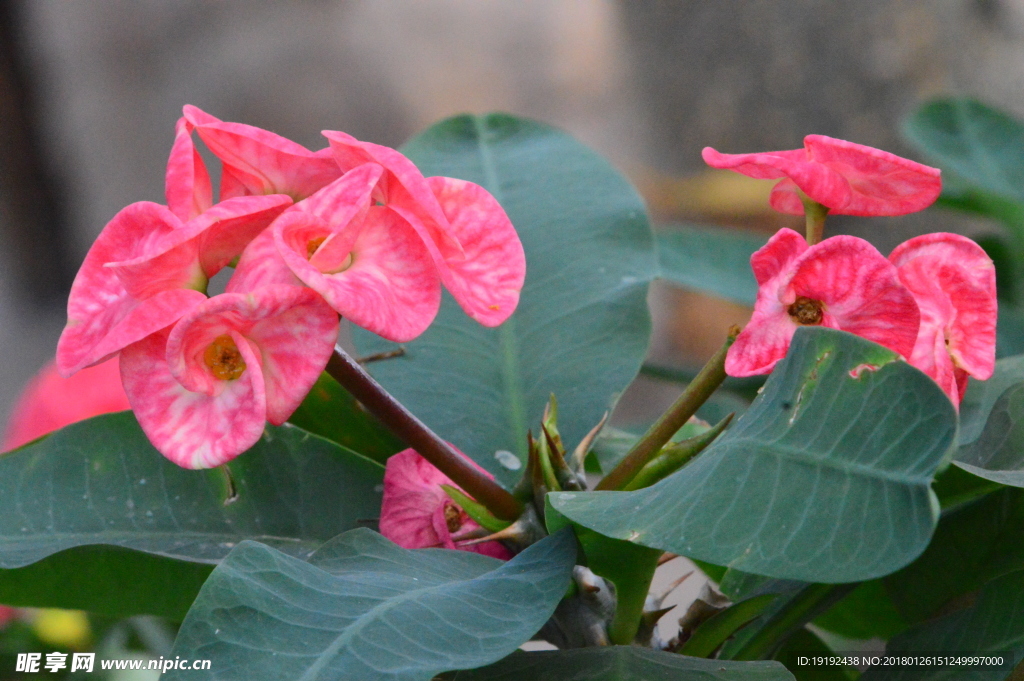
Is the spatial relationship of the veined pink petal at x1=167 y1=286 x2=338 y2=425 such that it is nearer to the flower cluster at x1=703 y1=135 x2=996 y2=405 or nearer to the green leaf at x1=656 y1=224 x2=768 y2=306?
the flower cluster at x1=703 y1=135 x2=996 y2=405

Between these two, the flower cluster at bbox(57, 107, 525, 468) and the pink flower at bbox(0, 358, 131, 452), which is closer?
the flower cluster at bbox(57, 107, 525, 468)

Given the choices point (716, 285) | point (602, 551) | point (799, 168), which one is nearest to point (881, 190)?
point (799, 168)

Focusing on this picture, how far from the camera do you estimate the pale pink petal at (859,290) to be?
33 cm

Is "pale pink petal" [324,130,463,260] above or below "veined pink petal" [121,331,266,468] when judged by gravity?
above

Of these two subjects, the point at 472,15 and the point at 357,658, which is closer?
the point at 357,658

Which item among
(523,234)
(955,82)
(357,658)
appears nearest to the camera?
(357,658)

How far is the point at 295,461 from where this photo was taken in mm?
451

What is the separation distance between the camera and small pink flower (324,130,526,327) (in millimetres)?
339

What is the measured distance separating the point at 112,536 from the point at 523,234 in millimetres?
305

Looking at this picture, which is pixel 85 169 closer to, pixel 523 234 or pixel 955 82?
pixel 955 82

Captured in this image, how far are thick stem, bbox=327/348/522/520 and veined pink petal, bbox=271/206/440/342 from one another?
0.04 meters

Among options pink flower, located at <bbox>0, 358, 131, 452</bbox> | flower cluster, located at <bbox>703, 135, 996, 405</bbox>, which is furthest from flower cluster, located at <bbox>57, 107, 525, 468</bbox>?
pink flower, located at <bbox>0, 358, 131, 452</bbox>

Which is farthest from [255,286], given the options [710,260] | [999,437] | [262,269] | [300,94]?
[300,94]

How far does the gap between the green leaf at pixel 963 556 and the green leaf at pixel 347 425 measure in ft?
0.93
